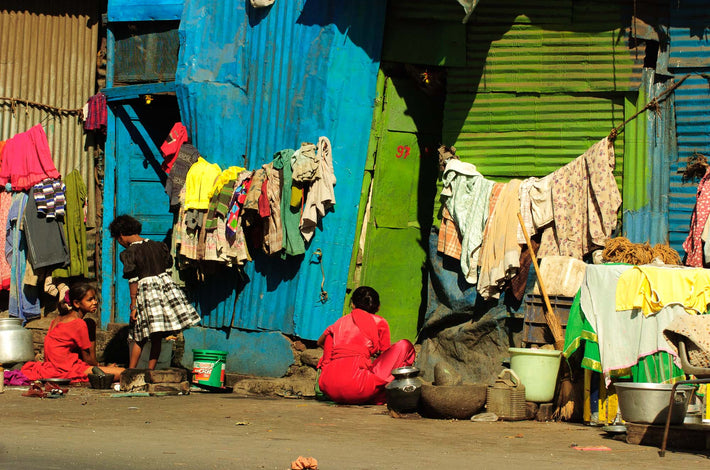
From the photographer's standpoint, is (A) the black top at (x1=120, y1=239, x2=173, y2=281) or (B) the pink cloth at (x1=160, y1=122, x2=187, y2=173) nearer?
(A) the black top at (x1=120, y1=239, x2=173, y2=281)

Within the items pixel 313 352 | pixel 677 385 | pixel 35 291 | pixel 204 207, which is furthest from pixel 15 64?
pixel 677 385

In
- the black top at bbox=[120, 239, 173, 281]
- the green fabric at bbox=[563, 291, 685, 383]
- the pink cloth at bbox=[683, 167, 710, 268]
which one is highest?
the pink cloth at bbox=[683, 167, 710, 268]

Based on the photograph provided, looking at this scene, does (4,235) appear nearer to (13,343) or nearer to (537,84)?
(13,343)

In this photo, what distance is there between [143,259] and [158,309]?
53cm

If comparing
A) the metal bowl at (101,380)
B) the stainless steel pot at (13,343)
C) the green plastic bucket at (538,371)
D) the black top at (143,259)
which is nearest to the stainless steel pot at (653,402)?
the green plastic bucket at (538,371)

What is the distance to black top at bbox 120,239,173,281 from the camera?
10602mm

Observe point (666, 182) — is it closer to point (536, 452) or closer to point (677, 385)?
point (677, 385)

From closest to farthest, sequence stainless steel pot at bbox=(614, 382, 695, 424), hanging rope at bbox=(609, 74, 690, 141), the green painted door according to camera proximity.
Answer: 1. stainless steel pot at bbox=(614, 382, 695, 424)
2. hanging rope at bbox=(609, 74, 690, 141)
3. the green painted door

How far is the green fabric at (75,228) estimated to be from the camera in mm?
12820

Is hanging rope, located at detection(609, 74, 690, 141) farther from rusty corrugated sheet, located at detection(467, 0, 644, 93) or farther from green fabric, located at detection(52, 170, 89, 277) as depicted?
green fabric, located at detection(52, 170, 89, 277)

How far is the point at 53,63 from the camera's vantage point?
13406mm

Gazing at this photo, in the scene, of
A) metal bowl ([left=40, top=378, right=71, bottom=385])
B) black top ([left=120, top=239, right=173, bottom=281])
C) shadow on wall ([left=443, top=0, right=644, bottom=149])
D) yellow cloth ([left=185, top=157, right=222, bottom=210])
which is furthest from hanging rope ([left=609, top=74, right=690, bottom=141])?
metal bowl ([left=40, top=378, right=71, bottom=385])

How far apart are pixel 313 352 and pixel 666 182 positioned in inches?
153

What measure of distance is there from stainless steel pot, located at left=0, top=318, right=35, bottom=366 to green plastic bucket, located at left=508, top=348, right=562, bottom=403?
5618mm
